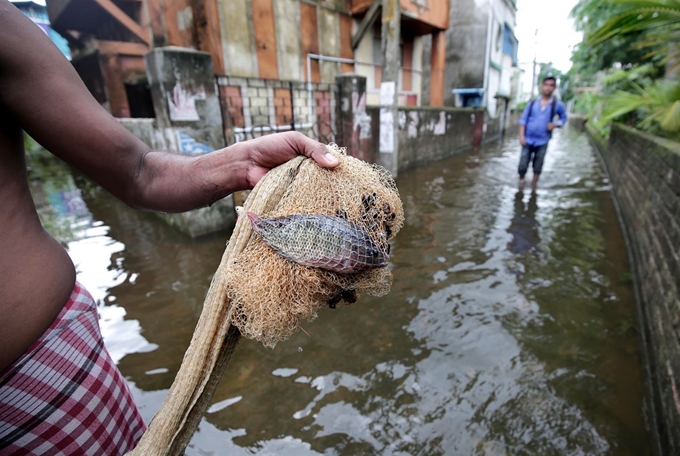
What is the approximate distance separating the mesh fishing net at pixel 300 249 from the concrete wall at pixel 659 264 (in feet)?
7.17

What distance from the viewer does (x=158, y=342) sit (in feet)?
10.0

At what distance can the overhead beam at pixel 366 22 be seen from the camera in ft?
31.9

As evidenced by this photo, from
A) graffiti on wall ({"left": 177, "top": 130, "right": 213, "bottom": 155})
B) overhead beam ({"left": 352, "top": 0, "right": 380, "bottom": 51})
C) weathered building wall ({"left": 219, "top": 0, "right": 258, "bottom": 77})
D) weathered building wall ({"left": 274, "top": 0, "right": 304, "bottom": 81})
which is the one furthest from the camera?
overhead beam ({"left": 352, "top": 0, "right": 380, "bottom": 51})

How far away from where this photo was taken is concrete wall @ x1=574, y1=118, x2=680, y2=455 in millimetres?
2170

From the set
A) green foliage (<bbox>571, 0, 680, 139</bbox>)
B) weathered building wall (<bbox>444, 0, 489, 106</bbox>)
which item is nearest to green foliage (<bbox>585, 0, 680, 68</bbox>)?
green foliage (<bbox>571, 0, 680, 139</bbox>)

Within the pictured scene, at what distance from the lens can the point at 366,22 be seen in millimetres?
10109

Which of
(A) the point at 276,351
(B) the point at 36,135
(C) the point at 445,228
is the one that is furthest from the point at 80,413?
(C) the point at 445,228

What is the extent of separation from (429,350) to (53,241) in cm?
264

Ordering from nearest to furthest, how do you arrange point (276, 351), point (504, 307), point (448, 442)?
point (448, 442)
point (276, 351)
point (504, 307)

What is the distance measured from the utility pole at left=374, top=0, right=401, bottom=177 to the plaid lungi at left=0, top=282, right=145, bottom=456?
25.4 feet

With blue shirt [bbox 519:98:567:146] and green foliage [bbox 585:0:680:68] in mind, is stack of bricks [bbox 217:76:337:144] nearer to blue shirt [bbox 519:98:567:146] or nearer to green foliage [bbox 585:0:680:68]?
blue shirt [bbox 519:98:567:146]

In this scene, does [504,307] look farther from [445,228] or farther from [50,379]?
[50,379]

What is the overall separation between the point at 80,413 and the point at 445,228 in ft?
16.8

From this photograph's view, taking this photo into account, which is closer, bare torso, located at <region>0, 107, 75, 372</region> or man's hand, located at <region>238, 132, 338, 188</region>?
bare torso, located at <region>0, 107, 75, 372</region>
